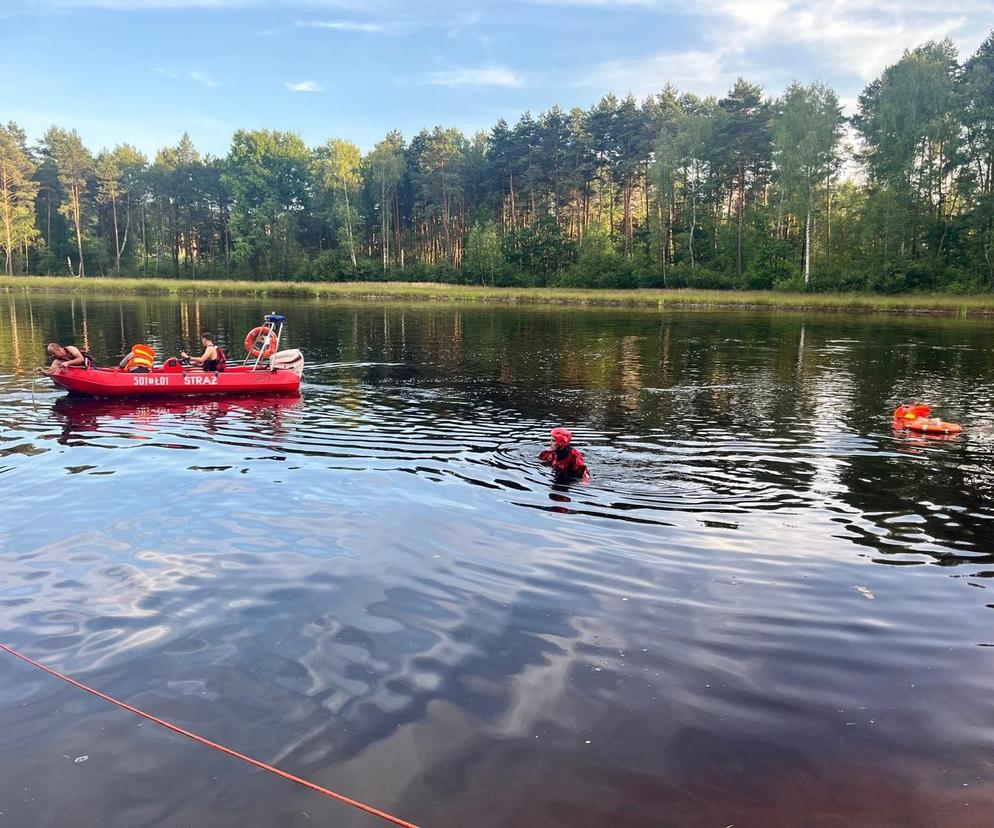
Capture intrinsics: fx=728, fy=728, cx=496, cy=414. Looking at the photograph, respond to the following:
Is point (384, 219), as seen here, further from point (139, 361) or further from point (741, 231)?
point (139, 361)

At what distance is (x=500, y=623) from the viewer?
6812mm

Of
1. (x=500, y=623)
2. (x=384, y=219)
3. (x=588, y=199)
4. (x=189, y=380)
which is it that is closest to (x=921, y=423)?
(x=500, y=623)

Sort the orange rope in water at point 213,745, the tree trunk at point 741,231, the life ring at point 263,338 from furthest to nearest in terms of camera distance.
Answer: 1. the tree trunk at point 741,231
2. the life ring at point 263,338
3. the orange rope in water at point 213,745

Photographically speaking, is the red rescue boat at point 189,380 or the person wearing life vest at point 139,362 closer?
the red rescue boat at point 189,380

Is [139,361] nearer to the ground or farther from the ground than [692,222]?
nearer to the ground

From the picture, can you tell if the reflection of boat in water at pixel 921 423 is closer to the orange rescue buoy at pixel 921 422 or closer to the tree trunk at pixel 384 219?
the orange rescue buoy at pixel 921 422

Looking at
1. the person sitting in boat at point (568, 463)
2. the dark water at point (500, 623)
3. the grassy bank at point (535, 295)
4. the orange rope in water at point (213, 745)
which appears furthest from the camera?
the grassy bank at point (535, 295)

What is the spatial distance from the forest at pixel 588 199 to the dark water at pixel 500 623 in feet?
166

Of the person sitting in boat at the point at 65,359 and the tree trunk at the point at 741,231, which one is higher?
the tree trunk at the point at 741,231

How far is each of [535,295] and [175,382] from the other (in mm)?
53793

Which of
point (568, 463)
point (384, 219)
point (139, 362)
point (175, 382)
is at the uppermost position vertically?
point (384, 219)

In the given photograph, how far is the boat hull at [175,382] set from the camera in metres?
18.5

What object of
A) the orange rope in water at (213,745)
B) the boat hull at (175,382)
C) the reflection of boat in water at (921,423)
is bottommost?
the orange rope in water at (213,745)

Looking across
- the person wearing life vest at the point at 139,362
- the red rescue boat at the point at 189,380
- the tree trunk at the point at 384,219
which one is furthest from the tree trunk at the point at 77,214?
the red rescue boat at the point at 189,380
